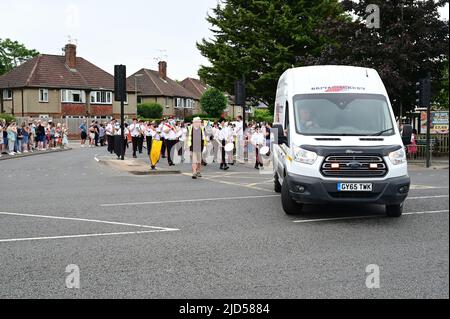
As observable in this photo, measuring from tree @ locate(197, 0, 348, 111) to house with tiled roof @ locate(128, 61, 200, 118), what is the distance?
34.7 metres

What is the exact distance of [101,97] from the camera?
211 ft

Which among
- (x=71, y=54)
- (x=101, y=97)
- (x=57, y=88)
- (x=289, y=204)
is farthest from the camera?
(x=101, y=97)

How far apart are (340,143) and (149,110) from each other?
6244 centimetres

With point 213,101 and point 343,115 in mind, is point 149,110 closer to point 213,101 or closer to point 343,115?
point 213,101

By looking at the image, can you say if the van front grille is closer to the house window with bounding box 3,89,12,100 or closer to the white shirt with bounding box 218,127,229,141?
the white shirt with bounding box 218,127,229,141

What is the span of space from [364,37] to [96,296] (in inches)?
934

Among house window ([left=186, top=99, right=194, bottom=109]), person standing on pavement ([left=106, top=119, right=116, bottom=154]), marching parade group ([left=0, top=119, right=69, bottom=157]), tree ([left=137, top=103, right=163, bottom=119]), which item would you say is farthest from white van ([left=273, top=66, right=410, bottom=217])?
house window ([left=186, top=99, right=194, bottom=109])

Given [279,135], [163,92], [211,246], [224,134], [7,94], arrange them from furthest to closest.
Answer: [163,92], [7,94], [224,134], [279,135], [211,246]

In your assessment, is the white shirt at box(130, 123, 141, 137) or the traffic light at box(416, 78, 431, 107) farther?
the white shirt at box(130, 123, 141, 137)

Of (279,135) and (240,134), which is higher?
(279,135)

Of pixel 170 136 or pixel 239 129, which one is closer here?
pixel 170 136

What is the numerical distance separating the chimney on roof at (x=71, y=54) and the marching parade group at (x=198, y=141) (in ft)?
124

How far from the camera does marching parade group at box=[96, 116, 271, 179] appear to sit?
16.2m

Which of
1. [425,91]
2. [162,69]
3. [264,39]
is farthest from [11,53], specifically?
[425,91]
